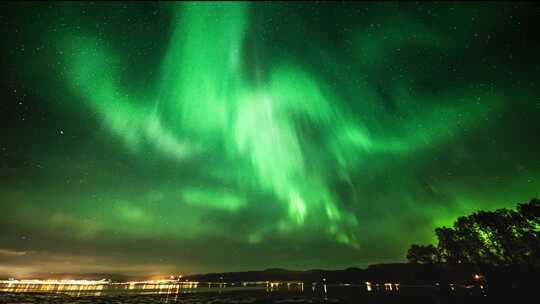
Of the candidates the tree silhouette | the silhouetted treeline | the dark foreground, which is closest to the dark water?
the dark foreground

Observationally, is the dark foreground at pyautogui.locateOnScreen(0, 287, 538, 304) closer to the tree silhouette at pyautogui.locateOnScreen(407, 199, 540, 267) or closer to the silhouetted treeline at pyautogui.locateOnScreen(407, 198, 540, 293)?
the silhouetted treeline at pyautogui.locateOnScreen(407, 198, 540, 293)

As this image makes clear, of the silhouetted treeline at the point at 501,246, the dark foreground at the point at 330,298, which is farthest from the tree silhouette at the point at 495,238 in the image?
the dark foreground at the point at 330,298

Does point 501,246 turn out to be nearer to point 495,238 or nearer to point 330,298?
point 495,238

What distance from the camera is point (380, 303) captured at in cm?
4894

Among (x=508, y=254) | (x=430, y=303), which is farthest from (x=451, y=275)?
(x=430, y=303)

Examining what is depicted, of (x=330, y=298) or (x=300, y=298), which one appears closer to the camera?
(x=330, y=298)

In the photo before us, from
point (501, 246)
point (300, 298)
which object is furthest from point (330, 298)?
point (501, 246)

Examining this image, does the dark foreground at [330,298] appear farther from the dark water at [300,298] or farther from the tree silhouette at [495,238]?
the tree silhouette at [495,238]

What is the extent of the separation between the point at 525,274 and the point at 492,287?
42.3 ft

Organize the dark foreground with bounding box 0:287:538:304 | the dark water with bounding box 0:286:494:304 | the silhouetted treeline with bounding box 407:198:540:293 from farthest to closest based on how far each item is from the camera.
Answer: the dark water with bounding box 0:286:494:304 → the silhouetted treeline with bounding box 407:198:540:293 → the dark foreground with bounding box 0:287:538:304

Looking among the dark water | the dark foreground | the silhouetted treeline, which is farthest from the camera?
the dark water

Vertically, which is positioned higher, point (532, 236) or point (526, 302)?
point (532, 236)

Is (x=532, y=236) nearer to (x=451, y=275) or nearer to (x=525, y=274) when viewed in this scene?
(x=525, y=274)

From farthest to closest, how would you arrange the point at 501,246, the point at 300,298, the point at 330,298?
1. the point at 300,298
2. the point at 330,298
3. the point at 501,246
